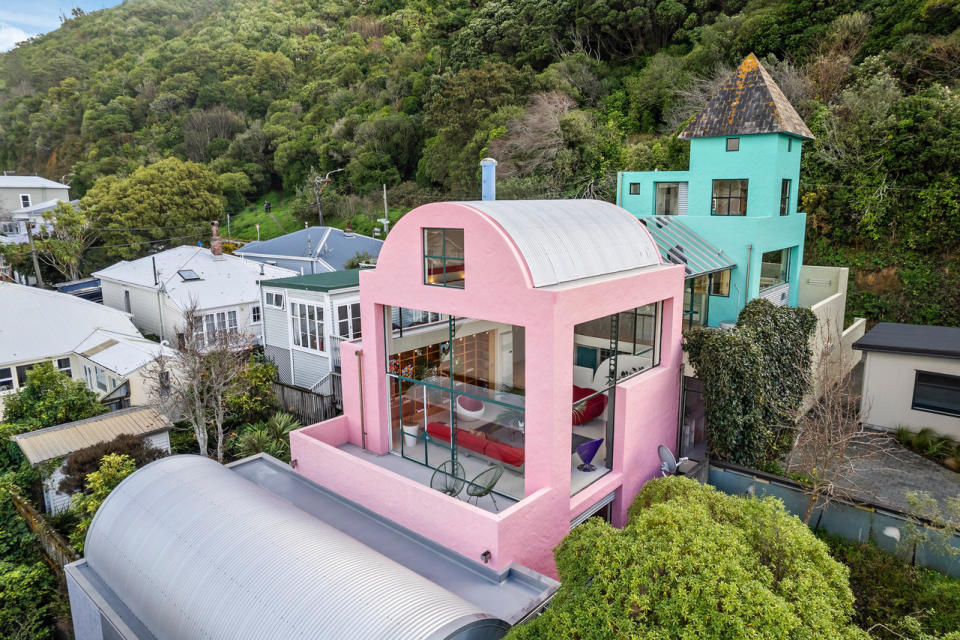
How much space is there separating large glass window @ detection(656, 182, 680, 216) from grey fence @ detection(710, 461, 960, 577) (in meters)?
10.8

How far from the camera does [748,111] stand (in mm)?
16922

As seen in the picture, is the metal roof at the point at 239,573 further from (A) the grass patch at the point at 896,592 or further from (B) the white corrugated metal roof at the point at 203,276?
(B) the white corrugated metal roof at the point at 203,276

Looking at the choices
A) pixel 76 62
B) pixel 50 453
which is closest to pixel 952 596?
pixel 50 453

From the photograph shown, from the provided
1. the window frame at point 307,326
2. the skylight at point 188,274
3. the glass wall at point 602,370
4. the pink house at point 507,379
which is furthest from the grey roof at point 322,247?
the glass wall at point 602,370

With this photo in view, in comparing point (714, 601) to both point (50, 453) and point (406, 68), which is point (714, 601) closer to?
point (50, 453)

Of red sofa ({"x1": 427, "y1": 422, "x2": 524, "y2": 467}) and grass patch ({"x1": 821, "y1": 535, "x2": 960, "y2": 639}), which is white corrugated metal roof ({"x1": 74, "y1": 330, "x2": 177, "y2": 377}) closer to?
red sofa ({"x1": 427, "y1": 422, "x2": 524, "y2": 467})

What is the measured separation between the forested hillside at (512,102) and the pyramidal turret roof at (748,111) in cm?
716

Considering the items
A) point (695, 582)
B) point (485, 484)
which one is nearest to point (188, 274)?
point (485, 484)

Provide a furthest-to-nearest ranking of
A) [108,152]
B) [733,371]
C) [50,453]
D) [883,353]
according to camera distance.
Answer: [108,152]
[883,353]
[50,453]
[733,371]

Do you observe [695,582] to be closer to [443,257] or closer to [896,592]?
[896,592]

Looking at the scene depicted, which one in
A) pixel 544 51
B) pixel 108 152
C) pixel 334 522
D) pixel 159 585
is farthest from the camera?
pixel 108 152

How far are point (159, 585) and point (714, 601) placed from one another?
750cm

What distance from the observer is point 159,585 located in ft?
27.1

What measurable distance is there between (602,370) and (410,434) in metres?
4.36
